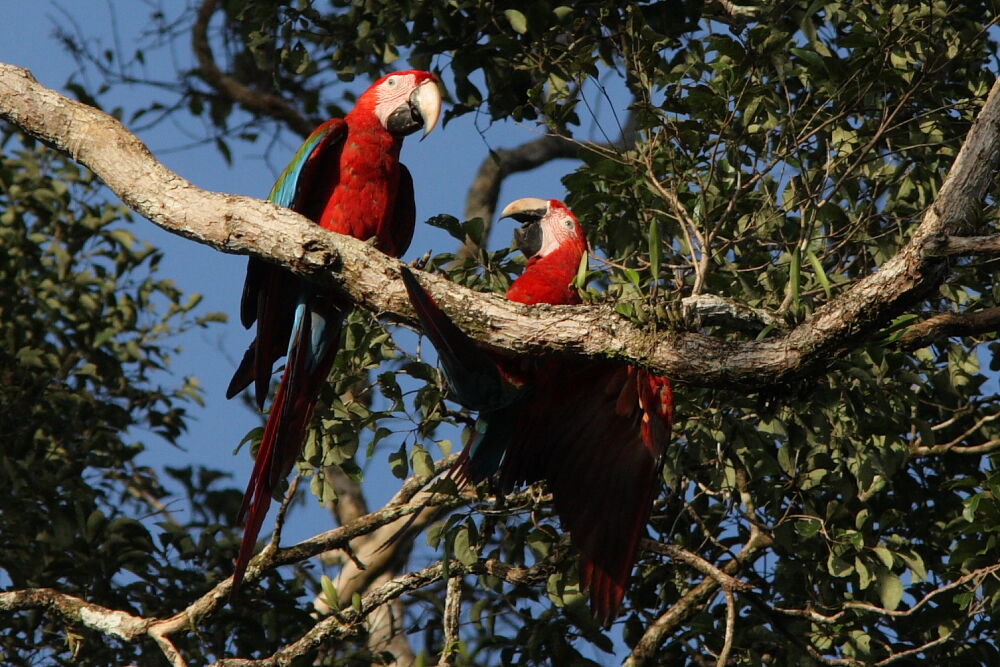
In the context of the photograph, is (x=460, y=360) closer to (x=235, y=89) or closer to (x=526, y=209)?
(x=526, y=209)

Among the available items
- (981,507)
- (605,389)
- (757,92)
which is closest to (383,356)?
(605,389)

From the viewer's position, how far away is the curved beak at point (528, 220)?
3152 mm

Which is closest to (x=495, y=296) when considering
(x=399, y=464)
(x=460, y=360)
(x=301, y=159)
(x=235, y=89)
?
(x=460, y=360)

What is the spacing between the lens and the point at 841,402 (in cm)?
266

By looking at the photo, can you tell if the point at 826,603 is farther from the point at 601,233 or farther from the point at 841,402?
the point at 601,233

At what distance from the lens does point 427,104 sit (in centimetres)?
304

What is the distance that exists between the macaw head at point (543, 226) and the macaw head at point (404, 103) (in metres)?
0.42

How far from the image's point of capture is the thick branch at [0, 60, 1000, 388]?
183cm

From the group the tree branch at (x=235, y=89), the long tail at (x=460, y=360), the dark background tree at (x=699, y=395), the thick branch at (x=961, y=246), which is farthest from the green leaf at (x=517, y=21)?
the tree branch at (x=235, y=89)

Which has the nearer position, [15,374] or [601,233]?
[601,233]

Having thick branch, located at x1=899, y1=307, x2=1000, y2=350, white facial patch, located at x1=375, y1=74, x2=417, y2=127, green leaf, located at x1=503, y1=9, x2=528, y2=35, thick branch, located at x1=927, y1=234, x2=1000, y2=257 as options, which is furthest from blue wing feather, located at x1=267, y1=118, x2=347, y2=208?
thick branch, located at x1=927, y1=234, x2=1000, y2=257

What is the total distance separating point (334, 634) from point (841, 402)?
1.42 m

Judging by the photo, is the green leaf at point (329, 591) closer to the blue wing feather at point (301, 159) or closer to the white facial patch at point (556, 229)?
the blue wing feather at point (301, 159)

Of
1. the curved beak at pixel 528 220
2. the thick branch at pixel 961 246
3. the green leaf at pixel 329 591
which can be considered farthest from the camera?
the curved beak at pixel 528 220
